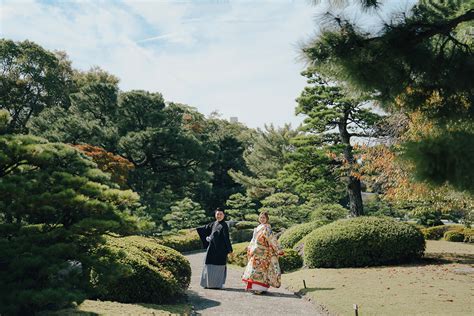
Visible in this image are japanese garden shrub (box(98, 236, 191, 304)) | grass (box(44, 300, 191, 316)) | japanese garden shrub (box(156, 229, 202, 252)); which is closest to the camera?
grass (box(44, 300, 191, 316))

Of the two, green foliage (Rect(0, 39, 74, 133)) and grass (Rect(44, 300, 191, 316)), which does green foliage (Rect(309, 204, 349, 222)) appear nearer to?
grass (Rect(44, 300, 191, 316))

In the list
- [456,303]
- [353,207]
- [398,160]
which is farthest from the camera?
[353,207]

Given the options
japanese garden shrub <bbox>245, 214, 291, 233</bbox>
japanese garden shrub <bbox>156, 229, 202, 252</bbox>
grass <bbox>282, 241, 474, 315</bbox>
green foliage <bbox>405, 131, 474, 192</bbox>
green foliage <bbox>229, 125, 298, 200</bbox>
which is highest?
green foliage <bbox>229, 125, 298, 200</bbox>

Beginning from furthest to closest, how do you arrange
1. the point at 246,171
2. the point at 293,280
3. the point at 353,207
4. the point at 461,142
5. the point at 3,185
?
the point at 246,171, the point at 353,207, the point at 293,280, the point at 3,185, the point at 461,142

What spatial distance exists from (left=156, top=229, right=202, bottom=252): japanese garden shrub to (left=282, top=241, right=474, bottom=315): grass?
10.2 metres

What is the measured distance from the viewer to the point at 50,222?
5.66 m

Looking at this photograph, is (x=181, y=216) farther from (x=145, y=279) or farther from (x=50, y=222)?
(x=50, y=222)

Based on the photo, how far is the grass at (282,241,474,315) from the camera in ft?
24.2

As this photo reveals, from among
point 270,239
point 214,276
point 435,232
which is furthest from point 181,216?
point 270,239

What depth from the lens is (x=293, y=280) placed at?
1103 centimetres

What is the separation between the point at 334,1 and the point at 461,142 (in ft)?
6.73

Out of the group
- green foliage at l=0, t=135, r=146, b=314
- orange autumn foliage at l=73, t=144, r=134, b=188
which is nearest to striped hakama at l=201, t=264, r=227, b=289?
green foliage at l=0, t=135, r=146, b=314

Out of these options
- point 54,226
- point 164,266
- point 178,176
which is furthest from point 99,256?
point 178,176

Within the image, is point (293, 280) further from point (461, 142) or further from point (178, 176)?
point (178, 176)
